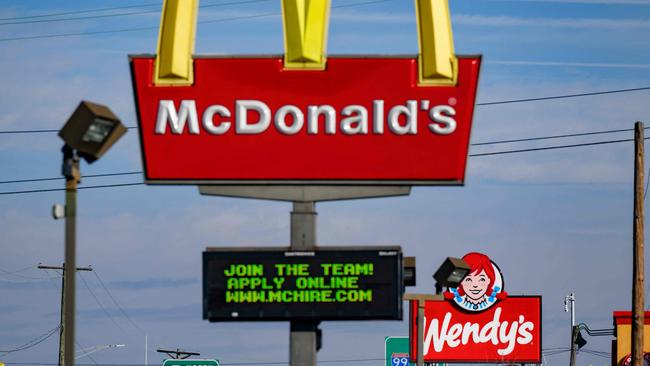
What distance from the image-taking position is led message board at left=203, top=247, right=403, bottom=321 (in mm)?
23859

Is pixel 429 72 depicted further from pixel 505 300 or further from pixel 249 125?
pixel 505 300

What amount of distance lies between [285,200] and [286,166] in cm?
62

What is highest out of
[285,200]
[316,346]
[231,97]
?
[231,97]

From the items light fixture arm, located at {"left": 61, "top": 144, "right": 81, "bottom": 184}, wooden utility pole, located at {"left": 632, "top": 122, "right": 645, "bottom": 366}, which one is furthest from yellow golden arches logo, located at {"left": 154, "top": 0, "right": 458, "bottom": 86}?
wooden utility pole, located at {"left": 632, "top": 122, "right": 645, "bottom": 366}

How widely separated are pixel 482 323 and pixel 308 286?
74.9ft

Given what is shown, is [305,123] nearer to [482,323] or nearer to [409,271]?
[409,271]

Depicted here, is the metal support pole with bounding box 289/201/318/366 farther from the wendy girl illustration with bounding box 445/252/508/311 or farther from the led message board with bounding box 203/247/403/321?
the wendy girl illustration with bounding box 445/252/508/311

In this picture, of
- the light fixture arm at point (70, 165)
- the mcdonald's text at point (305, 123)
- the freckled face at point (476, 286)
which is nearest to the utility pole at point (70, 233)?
the light fixture arm at point (70, 165)

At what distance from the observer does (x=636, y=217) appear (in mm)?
40844

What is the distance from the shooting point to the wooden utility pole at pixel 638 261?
40.4 m

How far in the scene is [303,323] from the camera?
2497cm

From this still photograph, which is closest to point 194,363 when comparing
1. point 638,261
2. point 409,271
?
point 638,261

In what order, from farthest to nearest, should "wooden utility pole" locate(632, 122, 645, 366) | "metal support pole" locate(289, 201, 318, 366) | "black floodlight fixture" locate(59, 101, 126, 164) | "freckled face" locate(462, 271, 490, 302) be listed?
"freckled face" locate(462, 271, 490, 302) < "wooden utility pole" locate(632, 122, 645, 366) < "metal support pole" locate(289, 201, 318, 366) < "black floodlight fixture" locate(59, 101, 126, 164)

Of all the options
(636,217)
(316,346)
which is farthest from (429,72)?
(636,217)
